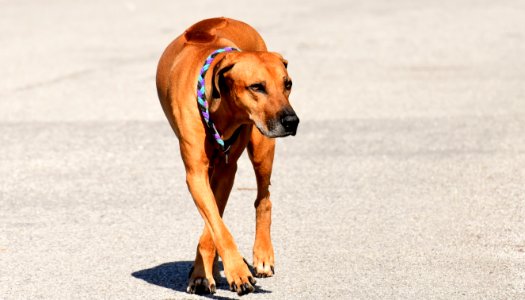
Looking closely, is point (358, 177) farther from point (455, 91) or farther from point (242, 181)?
point (455, 91)

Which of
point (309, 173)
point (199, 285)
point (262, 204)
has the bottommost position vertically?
point (309, 173)

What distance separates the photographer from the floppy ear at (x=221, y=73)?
6.07m

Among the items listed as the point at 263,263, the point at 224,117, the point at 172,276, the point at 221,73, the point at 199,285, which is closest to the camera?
the point at 221,73

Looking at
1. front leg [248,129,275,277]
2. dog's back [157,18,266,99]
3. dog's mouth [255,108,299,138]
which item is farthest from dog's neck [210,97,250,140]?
dog's back [157,18,266,99]

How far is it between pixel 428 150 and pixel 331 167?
1.03 metres

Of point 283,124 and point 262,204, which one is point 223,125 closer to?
point 283,124

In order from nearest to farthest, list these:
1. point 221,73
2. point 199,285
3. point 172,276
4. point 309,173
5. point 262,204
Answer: point 221,73, point 199,285, point 172,276, point 262,204, point 309,173

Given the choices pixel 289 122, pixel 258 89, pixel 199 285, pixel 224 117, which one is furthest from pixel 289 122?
pixel 199 285

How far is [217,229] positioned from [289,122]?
680mm

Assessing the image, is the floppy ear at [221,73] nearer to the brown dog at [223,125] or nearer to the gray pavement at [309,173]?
the brown dog at [223,125]

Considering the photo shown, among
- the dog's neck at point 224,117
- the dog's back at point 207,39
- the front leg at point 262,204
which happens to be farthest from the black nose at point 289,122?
the dog's back at point 207,39

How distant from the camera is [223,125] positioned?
623cm

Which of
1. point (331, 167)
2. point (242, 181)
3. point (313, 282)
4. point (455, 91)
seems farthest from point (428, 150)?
point (313, 282)

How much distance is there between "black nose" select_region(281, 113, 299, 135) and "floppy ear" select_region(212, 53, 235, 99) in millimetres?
413
